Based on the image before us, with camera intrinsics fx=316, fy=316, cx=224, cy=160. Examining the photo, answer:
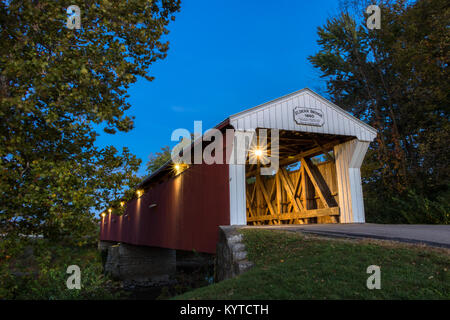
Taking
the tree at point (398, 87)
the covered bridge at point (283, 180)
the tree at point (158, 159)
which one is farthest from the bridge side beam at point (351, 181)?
the tree at point (158, 159)

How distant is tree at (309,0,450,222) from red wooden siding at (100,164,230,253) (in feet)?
21.0

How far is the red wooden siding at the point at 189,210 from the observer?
7.82m

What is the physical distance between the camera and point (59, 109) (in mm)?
5449

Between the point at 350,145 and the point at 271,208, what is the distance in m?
4.44

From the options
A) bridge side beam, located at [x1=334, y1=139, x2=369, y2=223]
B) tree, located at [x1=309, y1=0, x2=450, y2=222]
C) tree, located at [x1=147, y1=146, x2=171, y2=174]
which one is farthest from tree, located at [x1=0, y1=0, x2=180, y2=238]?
tree, located at [x1=147, y1=146, x2=171, y2=174]

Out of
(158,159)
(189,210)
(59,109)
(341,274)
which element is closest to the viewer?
(341,274)

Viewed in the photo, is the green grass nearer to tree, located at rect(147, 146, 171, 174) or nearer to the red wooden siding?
the red wooden siding

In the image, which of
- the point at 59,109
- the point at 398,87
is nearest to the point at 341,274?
the point at 59,109

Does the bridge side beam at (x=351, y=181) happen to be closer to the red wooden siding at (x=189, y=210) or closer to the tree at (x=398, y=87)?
the tree at (x=398, y=87)

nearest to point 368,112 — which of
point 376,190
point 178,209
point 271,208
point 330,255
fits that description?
point 376,190

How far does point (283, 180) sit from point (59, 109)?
8111 millimetres

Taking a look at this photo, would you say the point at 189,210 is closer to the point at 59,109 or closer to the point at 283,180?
the point at 283,180
